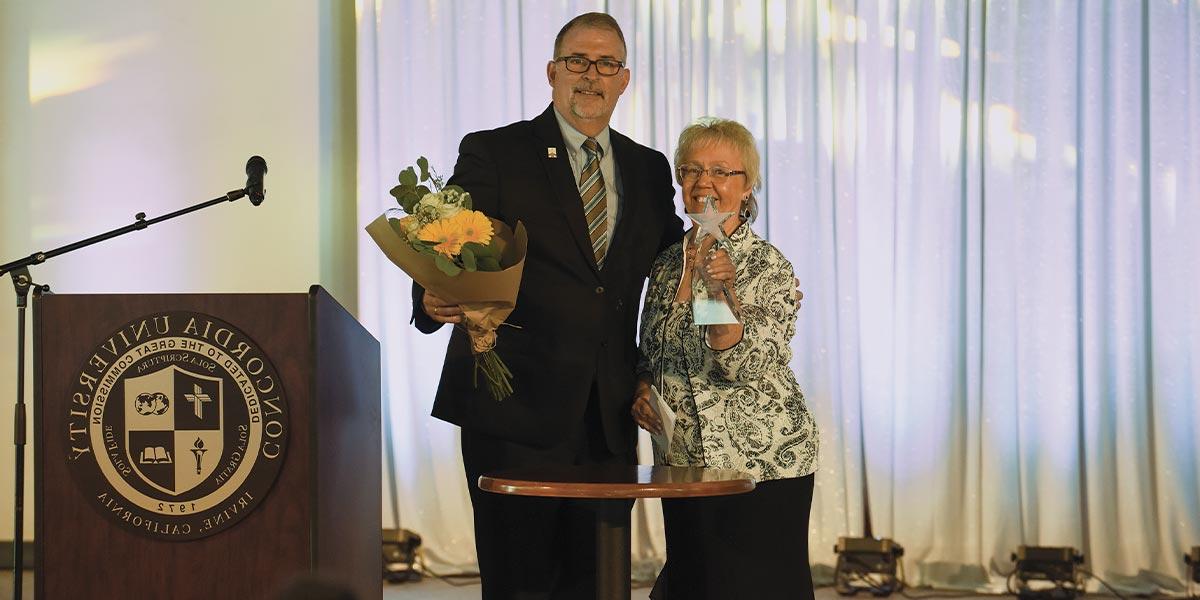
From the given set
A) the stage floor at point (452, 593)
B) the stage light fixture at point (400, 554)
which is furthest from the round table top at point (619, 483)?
the stage light fixture at point (400, 554)

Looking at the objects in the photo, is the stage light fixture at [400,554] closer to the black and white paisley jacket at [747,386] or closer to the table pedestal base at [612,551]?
the black and white paisley jacket at [747,386]

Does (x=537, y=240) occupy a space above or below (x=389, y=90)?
below

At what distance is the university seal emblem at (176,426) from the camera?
1956 mm

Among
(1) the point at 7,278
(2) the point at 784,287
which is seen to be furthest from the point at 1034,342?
(1) the point at 7,278

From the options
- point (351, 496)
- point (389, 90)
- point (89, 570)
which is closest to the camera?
point (89, 570)

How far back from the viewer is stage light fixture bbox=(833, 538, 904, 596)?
4.86m

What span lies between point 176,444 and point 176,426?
0.03 metres

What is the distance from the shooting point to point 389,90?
5184mm

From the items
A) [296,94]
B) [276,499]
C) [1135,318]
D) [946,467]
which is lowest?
[946,467]

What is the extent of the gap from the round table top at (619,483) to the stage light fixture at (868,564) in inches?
112

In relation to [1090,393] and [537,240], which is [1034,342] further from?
[537,240]

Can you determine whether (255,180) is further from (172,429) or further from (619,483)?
(619,483)

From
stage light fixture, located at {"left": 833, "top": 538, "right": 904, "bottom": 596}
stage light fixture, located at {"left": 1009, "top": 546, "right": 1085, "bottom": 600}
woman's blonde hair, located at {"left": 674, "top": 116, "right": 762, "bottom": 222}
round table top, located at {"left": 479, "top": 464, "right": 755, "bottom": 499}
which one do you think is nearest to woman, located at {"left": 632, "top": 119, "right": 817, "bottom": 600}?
woman's blonde hair, located at {"left": 674, "top": 116, "right": 762, "bottom": 222}

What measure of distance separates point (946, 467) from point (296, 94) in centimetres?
306
